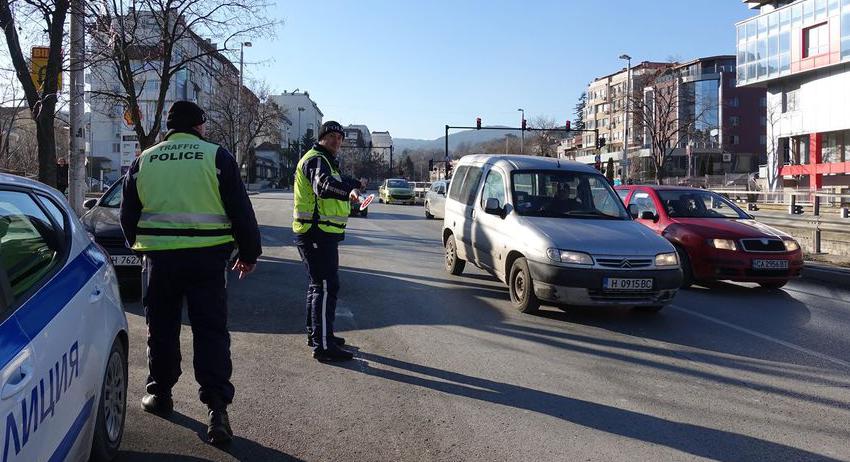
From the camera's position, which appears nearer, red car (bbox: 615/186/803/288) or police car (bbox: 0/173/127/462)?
police car (bbox: 0/173/127/462)

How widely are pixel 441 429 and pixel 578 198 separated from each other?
5.03m

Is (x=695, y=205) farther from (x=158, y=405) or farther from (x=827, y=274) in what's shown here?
(x=158, y=405)

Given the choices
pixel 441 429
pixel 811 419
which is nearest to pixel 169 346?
pixel 441 429

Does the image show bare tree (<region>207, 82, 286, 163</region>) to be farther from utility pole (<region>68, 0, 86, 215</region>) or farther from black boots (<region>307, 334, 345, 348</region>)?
black boots (<region>307, 334, 345, 348</region>)

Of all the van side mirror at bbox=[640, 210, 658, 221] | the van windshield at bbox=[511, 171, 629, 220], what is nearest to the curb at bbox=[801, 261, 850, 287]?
the van side mirror at bbox=[640, 210, 658, 221]

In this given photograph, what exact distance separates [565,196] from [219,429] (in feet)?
18.9

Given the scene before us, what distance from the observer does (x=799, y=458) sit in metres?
3.83

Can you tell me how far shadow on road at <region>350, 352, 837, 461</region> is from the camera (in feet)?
12.9

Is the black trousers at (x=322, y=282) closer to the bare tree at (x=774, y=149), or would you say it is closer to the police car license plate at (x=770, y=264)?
the police car license plate at (x=770, y=264)

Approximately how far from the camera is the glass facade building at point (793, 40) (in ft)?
150

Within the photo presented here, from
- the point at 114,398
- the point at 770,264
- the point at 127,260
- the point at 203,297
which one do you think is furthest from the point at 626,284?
the point at 127,260

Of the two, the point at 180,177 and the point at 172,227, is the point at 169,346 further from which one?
the point at 180,177

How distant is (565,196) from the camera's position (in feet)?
27.9

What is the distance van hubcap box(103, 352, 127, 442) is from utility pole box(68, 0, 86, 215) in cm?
1112
